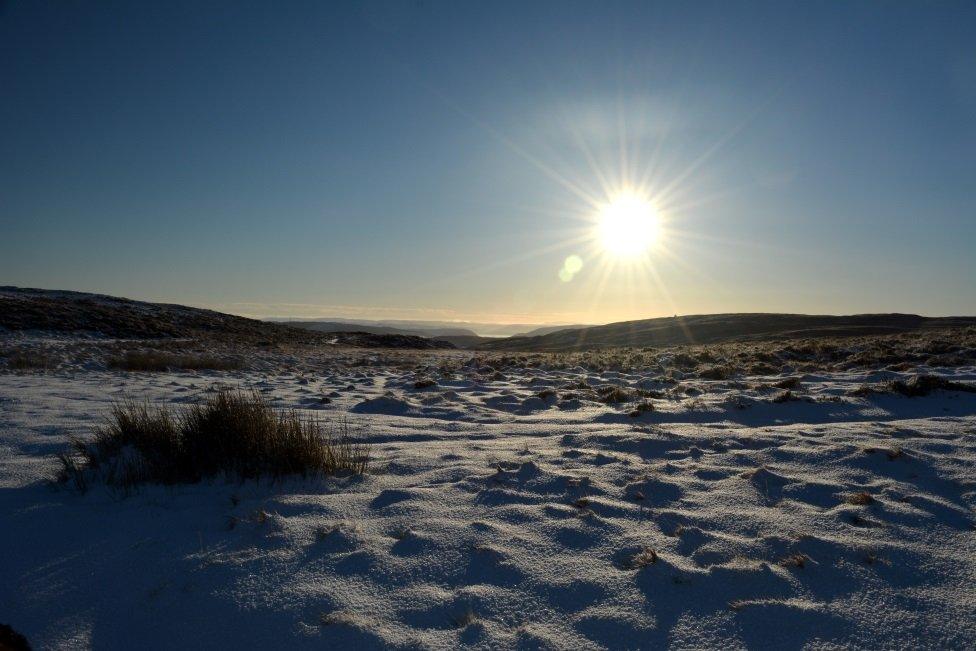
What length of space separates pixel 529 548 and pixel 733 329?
43.5 meters

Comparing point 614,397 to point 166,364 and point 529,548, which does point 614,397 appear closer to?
point 529,548

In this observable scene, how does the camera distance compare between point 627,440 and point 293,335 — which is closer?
point 627,440

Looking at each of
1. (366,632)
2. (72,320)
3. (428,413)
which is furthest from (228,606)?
(72,320)

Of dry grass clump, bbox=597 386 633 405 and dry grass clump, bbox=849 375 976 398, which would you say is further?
dry grass clump, bbox=597 386 633 405

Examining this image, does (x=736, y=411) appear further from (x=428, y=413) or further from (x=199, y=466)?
(x=199, y=466)

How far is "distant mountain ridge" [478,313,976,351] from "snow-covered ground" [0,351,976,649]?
104 feet

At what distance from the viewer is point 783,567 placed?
2.60 m

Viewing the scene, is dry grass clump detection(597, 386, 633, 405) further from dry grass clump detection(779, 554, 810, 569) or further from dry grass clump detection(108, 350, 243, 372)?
dry grass clump detection(108, 350, 243, 372)

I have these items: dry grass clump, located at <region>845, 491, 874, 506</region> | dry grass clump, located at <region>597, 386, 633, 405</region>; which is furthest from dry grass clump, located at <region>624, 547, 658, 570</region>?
dry grass clump, located at <region>597, 386, 633, 405</region>

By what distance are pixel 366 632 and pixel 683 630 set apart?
139 cm

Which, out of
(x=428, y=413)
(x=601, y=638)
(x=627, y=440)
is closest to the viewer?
(x=601, y=638)

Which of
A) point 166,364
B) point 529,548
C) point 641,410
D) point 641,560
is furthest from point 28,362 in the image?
point 641,560

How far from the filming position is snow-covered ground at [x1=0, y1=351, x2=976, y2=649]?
215cm

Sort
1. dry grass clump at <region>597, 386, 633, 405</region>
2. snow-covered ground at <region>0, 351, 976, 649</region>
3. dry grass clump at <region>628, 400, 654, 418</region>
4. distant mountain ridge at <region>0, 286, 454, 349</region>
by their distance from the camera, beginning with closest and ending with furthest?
snow-covered ground at <region>0, 351, 976, 649</region> < dry grass clump at <region>628, 400, 654, 418</region> < dry grass clump at <region>597, 386, 633, 405</region> < distant mountain ridge at <region>0, 286, 454, 349</region>
